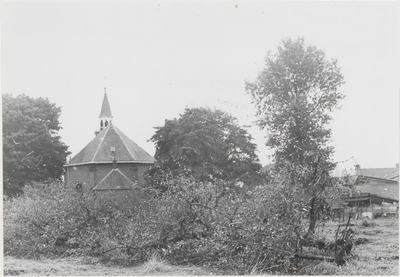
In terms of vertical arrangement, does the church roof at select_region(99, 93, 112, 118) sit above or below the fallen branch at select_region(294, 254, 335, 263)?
above

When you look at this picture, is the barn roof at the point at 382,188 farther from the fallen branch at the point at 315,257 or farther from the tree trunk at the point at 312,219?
the fallen branch at the point at 315,257

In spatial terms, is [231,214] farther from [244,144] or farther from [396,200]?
[396,200]

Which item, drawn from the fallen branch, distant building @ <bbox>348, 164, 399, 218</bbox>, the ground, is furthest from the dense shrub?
distant building @ <bbox>348, 164, 399, 218</bbox>

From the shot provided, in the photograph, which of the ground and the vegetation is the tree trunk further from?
the ground

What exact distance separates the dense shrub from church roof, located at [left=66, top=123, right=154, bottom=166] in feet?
89.7

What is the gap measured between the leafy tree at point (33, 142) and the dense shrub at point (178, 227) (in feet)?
42.4

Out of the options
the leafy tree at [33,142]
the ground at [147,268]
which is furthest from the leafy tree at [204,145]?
the ground at [147,268]

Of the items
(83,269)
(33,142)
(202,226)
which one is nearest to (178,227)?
(202,226)

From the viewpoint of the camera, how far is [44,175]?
30938 millimetres

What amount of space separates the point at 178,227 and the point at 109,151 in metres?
31.5

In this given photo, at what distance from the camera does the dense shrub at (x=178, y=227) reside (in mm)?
7957

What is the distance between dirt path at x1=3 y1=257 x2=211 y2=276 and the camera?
7883 millimetres

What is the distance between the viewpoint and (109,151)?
39.6 m

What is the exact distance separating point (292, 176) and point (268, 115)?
50.0 feet
